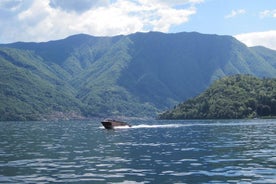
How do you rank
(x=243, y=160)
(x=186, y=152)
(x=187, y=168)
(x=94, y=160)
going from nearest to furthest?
1. (x=187, y=168)
2. (x=243, y=160)
3. (x=94, y=160)
4. (x=186, y=152)

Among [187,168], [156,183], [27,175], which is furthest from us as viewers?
[187,168]

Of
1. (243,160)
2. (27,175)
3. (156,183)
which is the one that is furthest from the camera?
(243,160)

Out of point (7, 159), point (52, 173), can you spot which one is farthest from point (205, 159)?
point (7, 159)

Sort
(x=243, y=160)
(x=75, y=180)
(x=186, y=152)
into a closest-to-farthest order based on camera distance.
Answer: (x=75, y=180) < (x=243, y=160) < (x=186, y=152)

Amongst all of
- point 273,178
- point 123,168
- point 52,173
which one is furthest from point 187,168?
point 52,173

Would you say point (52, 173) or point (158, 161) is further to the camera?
point (158, 161)

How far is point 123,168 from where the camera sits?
4269 centimetres

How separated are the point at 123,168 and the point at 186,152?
16.8 m

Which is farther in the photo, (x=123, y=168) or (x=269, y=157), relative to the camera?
(x=269, y=157)

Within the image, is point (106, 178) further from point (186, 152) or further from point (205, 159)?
point (186, 152)

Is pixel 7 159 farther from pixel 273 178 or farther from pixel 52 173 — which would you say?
pixel 273 178

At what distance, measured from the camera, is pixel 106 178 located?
36.4 m

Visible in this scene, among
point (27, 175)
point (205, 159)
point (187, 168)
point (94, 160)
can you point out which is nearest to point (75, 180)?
point (27, 175)

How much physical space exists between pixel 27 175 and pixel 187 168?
15.1m
